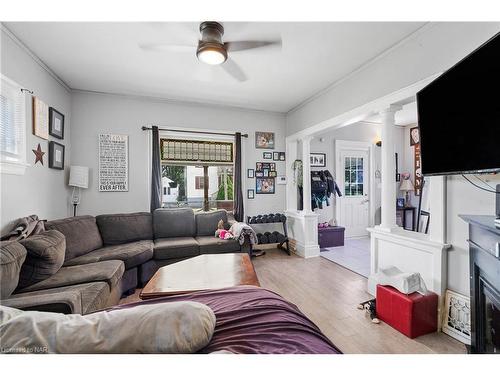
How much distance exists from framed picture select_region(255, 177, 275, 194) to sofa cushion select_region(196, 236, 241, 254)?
1.43 meters

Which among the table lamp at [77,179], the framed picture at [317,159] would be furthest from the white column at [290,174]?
the table lamp at [77,179]

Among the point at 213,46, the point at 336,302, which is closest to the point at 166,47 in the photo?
the point at 213,46

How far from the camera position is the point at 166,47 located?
2.10 metres

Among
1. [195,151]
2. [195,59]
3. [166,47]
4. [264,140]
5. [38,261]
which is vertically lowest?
[38,261]

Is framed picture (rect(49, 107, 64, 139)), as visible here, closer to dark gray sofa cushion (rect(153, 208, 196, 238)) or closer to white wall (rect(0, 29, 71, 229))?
white wall (rect(0, 29, 71, 229))

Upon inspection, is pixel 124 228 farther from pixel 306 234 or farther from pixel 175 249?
pixel 306 234

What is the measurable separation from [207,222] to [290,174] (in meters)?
1.91

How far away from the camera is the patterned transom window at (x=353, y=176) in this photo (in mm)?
4914

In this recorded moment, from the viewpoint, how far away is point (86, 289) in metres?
1.66

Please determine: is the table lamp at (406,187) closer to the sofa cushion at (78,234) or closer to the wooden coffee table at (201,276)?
the wooden coffee table at (201,276)

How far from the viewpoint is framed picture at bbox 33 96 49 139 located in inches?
94.5
